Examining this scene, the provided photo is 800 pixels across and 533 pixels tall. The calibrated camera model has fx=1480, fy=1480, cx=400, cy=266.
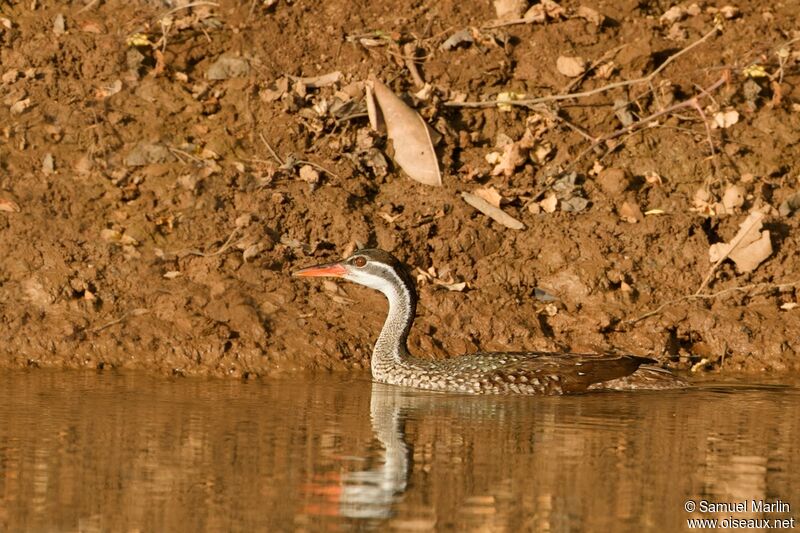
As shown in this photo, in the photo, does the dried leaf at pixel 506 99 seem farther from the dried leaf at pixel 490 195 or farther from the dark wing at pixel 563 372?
the dark wing at pixel 563 372

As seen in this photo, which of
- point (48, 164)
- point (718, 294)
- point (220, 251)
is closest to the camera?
point (220, 251)

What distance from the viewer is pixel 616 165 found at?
15.3 metres

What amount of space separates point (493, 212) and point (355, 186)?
141 centimetres

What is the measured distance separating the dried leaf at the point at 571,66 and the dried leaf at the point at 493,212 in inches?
81.6

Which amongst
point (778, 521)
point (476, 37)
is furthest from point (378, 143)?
point (778, 521)

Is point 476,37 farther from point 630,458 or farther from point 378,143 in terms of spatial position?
point 630,458

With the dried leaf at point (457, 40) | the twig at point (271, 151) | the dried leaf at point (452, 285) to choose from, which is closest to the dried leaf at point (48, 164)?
the twig at point (271, 151)

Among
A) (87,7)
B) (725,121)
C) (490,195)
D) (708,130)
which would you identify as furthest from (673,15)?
(87,7)

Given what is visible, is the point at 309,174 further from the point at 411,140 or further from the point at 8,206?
the point at 8,206

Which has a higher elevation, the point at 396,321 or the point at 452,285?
the point at 452,285

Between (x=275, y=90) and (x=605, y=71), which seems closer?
(x=275, y=90)

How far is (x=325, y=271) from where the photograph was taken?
42.9 ft

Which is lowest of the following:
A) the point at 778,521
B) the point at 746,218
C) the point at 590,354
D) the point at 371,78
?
the point at 778,521

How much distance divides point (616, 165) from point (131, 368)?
5594 mm
